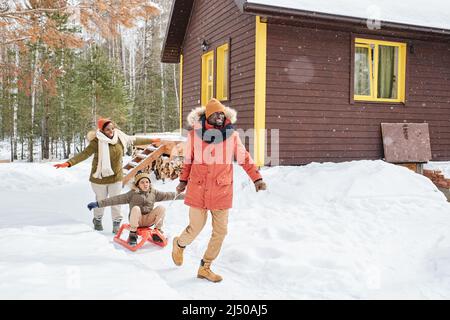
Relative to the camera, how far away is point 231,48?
11008 mm

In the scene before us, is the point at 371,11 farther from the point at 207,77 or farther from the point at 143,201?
the point at 143,201

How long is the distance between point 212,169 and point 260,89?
550 cm

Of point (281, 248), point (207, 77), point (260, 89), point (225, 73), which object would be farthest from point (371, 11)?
point (281, 248)

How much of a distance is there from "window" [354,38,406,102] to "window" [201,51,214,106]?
401 centimetres

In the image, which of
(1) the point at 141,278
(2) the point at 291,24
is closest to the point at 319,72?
(2) the point at 291,24

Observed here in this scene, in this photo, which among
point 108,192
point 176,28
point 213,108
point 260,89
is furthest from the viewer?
point 176,28

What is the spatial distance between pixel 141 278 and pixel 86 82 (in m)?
18.9

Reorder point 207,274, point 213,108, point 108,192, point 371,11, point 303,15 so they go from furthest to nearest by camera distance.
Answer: point 371,11
point 303,15
point 108,192
point 207,274
point 213,108

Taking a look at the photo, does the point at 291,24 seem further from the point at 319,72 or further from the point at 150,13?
the point at 150,13

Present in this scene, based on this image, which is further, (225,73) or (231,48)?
(225,73)

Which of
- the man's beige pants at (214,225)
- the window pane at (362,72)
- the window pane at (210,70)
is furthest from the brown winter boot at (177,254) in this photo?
the window pane at (210,70)

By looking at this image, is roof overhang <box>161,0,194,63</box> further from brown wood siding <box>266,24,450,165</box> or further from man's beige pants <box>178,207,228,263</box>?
man's beige pants <box>178,207,228,263</box>

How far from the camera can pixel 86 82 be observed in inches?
837
